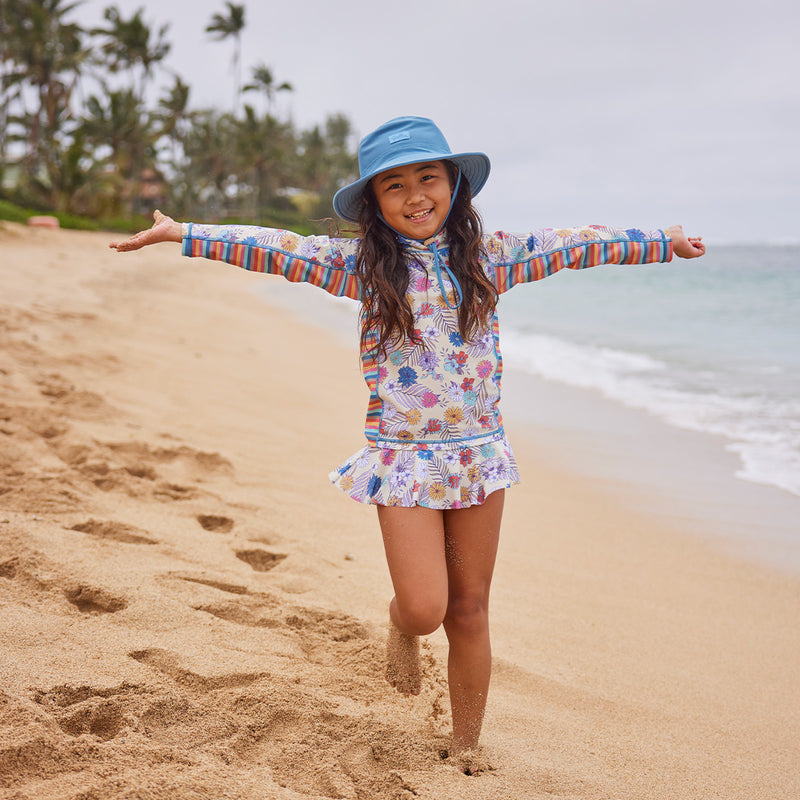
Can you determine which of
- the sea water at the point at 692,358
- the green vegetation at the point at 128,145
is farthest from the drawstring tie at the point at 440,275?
the green vegetation at the point at 128,145

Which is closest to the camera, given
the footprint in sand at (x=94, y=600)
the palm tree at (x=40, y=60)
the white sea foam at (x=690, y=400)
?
the footprint in sand at (x=94, y=600)

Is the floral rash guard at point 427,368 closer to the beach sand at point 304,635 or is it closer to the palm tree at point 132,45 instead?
the beach sand at point 304,635

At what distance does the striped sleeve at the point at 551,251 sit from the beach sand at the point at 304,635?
1.35 m

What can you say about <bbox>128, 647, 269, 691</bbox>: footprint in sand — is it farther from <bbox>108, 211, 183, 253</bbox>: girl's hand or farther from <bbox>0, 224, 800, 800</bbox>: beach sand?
<bbox>108, 211, 183, 253</bbox>: girl's hand

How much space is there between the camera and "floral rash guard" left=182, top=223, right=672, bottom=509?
2178 millimetres

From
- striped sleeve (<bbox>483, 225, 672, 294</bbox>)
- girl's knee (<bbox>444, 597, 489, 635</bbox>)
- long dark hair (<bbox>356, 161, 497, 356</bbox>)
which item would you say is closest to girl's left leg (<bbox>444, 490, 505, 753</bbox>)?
girl's knee (<bbox>444, 597, 489, 635</bbox>)

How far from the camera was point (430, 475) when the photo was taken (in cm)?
216

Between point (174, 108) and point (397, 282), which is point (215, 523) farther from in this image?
point (174, 108)

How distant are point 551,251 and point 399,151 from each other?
55 centimetres

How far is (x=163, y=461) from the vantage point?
13.7ft

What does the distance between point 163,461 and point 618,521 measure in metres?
2.52

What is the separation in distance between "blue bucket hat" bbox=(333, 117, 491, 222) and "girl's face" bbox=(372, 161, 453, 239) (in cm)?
5

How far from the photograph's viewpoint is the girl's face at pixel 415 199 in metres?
2.29

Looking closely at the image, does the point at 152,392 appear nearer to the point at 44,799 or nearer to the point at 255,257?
the point at 255,257
